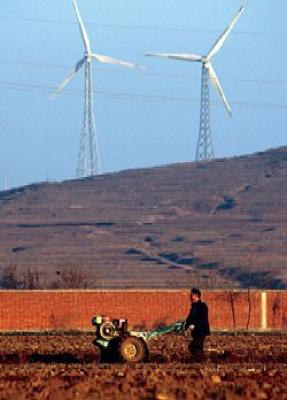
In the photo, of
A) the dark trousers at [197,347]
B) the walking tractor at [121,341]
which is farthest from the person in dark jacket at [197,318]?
the walking tractor at [121,341]

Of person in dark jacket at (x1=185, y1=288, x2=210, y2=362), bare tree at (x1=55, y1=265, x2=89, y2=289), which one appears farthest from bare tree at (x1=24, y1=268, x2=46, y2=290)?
person in dark jacket at (x1=185, y1=288, x2=210, y2=362)

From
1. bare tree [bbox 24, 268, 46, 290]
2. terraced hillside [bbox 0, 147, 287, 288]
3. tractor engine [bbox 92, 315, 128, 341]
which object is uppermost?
terraced hillside [bbox 0, 147, 287, 288]

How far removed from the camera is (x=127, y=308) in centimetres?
6188

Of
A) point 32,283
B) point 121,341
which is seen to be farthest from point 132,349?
point 32,283

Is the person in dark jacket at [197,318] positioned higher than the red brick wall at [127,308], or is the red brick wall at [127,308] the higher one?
the red brick wall at [127,308]

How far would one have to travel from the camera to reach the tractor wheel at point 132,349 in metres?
27.6

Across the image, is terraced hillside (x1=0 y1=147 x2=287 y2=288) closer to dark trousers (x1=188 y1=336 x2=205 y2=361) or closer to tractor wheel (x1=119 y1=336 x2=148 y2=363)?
dark trousers (x1=188 y1=336 x2=205 y2=361)

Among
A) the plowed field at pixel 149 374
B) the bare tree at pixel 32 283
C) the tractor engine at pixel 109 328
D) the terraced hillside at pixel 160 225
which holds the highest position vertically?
the terraced hillside at pixel 160 225

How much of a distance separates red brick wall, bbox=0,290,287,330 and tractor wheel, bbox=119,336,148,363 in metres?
32.8

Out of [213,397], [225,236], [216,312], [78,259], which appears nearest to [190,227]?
[225,236]

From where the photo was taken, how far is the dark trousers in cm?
2748

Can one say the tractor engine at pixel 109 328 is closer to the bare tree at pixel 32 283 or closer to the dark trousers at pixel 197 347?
the dark trousers at pixel 197 347

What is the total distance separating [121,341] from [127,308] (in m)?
34.3

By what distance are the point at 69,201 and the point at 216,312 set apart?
8755 cm
